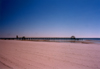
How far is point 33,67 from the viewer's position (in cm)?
408

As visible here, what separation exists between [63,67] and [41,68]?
1166 millimetres

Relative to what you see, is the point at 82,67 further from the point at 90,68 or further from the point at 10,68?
the point at 10,68

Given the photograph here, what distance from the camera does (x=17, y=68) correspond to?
3.99m

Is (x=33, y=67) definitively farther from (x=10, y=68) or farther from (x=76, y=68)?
(x=76, y=68)

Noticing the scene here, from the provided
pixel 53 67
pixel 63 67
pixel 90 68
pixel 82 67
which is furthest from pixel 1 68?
pixel 90 68

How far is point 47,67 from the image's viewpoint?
405cm

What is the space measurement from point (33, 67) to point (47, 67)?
29.8 inches

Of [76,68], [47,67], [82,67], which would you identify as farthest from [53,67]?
[82,67]

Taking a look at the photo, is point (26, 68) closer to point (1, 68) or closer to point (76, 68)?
point (1, 68)

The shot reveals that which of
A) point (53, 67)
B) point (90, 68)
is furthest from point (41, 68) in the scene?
point (90, 68)

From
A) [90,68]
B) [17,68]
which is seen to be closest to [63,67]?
[90,68]

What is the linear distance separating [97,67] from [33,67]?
3361 millimetres

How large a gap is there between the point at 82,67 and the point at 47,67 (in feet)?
6.06

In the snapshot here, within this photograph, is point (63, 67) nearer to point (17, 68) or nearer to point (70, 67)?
point (70, 67)
